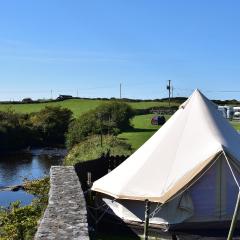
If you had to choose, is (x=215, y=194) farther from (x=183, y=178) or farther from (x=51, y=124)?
(x=51, y=124)

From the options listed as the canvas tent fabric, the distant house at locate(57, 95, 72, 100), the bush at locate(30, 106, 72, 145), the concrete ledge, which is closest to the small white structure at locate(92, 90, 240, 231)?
the canvas tent fabric

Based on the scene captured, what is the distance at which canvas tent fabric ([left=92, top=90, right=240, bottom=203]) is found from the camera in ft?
46.7

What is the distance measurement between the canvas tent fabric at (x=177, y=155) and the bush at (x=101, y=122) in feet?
160

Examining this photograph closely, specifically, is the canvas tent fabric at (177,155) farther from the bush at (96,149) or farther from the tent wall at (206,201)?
the bush at (96,149)

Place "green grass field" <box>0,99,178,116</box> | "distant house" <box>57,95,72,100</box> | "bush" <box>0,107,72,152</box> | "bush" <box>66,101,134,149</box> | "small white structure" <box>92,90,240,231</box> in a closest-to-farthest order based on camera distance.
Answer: "small white structure" <box>92,90,240,231</box> → "bush" <box>66,101,134,149</box> → "bush" <box>0,107,72,152</box> → "green grass field" <box>0,99,178,116</box> → "distant house" <box>57,95,72,100</box>

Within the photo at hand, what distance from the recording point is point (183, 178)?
46.2 ft

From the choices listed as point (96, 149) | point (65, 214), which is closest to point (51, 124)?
point (96, 149)

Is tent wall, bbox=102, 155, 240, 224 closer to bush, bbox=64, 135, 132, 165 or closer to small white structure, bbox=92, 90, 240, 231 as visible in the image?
small white structure, bbox=92, 90, 240, 231

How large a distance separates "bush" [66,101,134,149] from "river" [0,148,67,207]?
13.2 feet

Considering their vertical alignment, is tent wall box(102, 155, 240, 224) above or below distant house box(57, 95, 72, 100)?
below

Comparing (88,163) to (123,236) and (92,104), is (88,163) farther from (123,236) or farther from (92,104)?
(92,104)

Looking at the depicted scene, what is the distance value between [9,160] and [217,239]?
6220cm

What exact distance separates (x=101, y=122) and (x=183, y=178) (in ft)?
199

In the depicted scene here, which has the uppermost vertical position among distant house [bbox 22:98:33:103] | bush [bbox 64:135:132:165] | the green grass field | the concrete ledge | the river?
distant house [bbox 22:98:33:103]
